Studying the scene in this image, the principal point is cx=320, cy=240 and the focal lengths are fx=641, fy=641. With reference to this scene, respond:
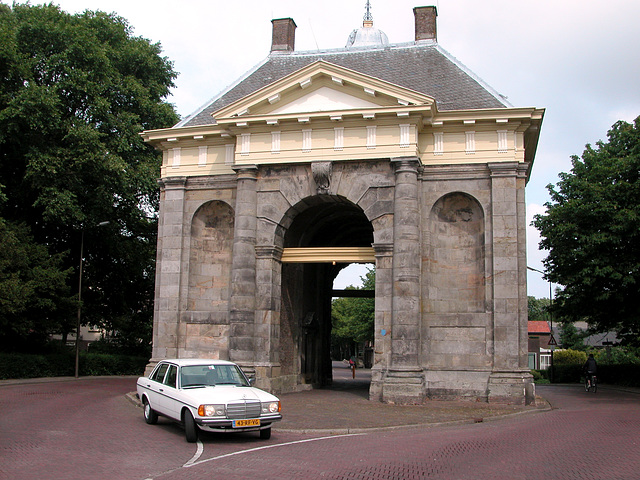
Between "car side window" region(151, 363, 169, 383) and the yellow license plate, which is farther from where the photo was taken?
"car side window" region(151, 363, 169, 383)

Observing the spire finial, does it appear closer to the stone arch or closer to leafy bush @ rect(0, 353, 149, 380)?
the stone arch

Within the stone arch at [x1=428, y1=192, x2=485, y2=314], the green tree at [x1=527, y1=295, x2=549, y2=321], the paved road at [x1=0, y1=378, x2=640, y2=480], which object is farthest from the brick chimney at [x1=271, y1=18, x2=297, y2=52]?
the green tree at [x1=527, y1=295, x2=549, y2=321]

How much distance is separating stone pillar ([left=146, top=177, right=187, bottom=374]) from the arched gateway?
0.05 metres

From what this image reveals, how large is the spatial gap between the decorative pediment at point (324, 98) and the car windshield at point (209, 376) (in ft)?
35.8

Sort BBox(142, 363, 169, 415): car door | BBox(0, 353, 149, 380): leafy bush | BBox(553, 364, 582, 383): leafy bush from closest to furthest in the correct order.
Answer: BBox(142, 363, 169, 415): car door < BBox(0, 353, 149, 380): leafy bush < BBox(553, 364, 582, 383): leafy bush

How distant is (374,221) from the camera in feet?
72.3

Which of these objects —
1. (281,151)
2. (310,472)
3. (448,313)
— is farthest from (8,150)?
(310,472)

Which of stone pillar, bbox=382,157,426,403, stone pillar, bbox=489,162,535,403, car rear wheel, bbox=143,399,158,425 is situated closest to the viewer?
car rear wheel, bbox=143,399,158,425

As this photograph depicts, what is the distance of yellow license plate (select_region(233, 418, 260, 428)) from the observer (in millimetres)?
12109

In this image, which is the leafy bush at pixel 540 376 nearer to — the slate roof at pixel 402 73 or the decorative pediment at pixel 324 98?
the slate roof at pixel 402 73

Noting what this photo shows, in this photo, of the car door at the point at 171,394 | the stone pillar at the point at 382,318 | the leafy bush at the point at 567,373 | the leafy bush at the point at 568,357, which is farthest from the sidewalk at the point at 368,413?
the leafy bush at the point at 568,357

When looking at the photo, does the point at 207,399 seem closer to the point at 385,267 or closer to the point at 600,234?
the point at 385,267

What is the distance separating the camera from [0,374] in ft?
93.3

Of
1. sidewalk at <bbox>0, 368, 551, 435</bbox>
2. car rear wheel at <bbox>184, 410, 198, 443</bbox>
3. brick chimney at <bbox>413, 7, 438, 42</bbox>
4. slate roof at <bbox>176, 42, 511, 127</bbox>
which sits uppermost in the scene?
brick chimney at <bbox>413, 7, 438, 42</bbox>
